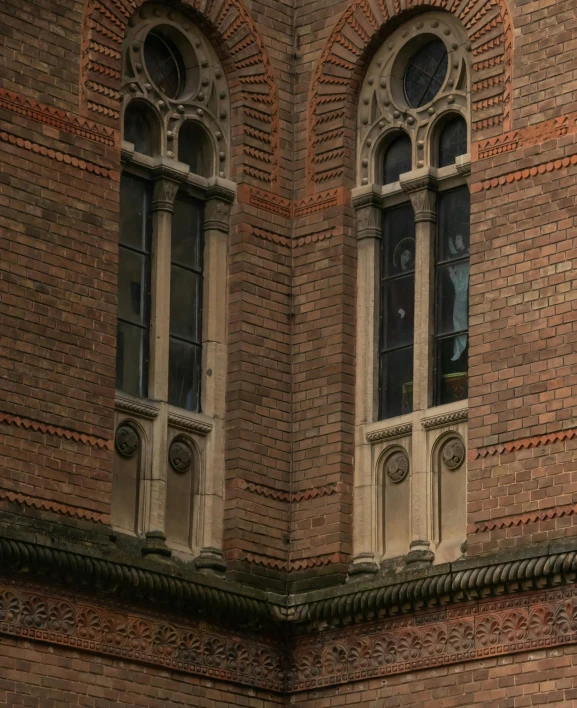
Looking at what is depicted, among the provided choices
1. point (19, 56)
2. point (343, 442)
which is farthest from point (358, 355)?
point (19, 56)

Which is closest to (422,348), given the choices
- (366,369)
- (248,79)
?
(366,369)

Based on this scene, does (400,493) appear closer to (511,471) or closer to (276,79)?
(511,471)

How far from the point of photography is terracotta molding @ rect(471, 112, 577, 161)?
2031 centimetres

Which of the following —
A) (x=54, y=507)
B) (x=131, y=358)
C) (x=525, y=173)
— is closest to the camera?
(x=54, y=507)

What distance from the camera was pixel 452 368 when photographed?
20984 mm

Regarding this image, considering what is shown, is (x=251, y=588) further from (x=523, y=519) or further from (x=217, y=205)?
(x=217, y=205)

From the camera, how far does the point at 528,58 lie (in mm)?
20766

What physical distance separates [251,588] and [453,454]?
6.65 ft

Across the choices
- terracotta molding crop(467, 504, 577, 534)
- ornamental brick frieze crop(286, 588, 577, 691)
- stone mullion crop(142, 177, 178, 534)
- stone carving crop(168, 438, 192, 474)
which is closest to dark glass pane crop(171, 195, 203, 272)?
stone mullion crop(142, 177, 178, 534)

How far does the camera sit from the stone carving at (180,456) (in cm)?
2106

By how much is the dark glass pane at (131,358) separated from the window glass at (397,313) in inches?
82.2

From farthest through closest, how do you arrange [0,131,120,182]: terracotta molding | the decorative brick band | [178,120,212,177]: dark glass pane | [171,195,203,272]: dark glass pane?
[178,120,212,177]: dark glass pane → [171,195,203,272]: dark glass pane → the decorative brick band → [0,131,120,182]: terracotta molding

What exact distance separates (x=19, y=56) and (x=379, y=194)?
3570mm

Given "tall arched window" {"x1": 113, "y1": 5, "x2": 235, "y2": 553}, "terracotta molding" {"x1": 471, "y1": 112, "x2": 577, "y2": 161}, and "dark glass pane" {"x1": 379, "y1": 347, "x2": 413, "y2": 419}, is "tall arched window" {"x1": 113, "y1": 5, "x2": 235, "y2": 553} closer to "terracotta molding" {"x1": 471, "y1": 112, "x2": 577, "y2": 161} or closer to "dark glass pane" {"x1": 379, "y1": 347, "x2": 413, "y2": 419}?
"dark glass pane" {"x1": 379, "y1": 347, "x2": 413, "y2": 419}
